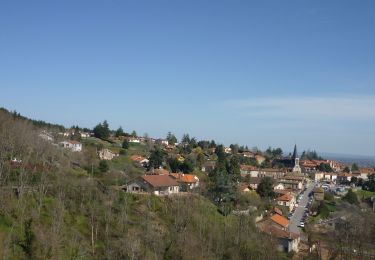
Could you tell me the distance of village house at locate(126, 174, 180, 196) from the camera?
127 feet

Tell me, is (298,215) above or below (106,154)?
below

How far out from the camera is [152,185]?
3872cm

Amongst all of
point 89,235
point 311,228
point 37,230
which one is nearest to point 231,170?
point 311,228

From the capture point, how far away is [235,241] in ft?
97.5

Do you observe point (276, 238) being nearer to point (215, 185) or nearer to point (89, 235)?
point (215, 185)

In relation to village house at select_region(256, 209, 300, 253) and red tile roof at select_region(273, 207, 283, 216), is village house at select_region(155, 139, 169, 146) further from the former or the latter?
village house at select_region(256, 209, 300, 253)

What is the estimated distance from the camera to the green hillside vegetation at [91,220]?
23711mm

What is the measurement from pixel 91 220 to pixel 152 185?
11.4m

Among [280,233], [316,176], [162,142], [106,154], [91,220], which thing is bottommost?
[280,233]

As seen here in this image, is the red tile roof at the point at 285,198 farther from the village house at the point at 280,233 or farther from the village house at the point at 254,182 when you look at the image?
the village house at the point at 280,233

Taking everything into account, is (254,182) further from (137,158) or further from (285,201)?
(137,158)

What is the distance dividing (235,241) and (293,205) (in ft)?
94.8

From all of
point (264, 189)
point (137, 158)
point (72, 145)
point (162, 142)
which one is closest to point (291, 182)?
point (264, 189)

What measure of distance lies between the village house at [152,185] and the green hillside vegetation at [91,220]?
5.36 ft
